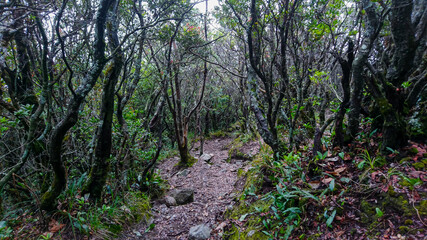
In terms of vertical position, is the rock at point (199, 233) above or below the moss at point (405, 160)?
below

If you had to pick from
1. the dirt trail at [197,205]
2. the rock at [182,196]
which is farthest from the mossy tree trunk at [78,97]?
the rock at [182,196]

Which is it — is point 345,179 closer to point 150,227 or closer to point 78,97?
point 150,227

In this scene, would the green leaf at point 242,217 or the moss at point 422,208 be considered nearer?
the moss at point 422,208

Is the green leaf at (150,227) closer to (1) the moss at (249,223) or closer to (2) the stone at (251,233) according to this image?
(1) the moss at (249,223)

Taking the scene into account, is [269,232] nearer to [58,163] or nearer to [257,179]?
[257,179]

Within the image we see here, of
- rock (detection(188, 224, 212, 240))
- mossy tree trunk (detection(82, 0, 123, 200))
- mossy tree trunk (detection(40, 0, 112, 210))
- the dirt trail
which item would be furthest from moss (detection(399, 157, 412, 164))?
mossy tree trunk (detection(82, 0, 123, 200))

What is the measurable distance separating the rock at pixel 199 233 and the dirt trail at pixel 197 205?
0.36 feet

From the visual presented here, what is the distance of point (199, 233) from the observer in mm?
3928

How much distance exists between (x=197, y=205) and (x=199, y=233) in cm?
135

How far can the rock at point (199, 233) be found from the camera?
3881mm

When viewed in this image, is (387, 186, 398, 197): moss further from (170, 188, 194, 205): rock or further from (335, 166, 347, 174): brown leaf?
(170, 188, 194, 205): rock

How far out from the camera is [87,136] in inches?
188

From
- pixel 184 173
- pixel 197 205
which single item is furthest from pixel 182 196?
pixel 184 173

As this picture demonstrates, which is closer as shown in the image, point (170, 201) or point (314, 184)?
point (314, 184)
